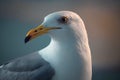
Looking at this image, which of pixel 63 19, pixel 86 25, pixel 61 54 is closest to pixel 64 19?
pixel 63 19

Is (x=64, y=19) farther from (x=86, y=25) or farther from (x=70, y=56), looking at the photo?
(x=86, y=25)

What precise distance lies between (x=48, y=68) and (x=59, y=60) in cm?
4

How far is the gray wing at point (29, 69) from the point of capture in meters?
0.92

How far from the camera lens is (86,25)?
142 centimetres

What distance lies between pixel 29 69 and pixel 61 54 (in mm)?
112

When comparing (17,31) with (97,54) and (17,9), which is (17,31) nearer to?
(17,9)

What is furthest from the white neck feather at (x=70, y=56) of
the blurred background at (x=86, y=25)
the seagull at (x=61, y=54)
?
the blurred background at (x=86, y=25)

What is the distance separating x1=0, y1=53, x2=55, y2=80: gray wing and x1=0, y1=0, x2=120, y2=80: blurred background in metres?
0.40

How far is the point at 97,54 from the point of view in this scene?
144 centimetres

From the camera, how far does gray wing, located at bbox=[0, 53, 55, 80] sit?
36.0 inches

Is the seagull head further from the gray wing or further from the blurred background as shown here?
the blurred background

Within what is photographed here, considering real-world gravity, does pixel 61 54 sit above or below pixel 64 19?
below

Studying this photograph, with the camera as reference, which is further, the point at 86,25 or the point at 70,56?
the point at 86,25

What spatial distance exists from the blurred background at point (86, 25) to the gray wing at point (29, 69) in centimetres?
40
